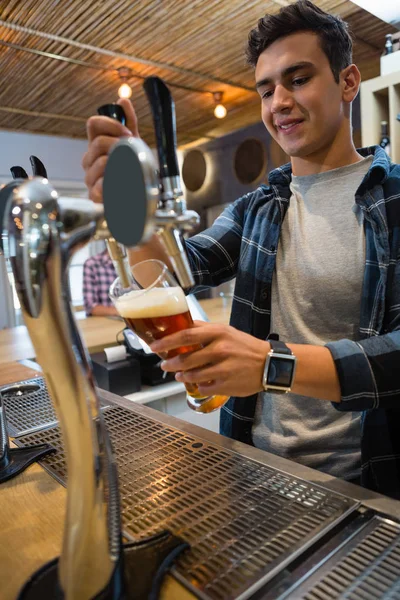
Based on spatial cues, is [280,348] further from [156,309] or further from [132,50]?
[132,50]

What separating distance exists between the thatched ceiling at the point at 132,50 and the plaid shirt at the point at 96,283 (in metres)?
1.62

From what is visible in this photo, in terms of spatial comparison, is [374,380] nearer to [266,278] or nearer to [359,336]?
[359,336]

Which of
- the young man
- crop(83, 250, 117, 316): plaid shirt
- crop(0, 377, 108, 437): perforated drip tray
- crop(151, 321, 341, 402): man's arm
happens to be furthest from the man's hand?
crop(83, 250, 117, 316): plaid shirt

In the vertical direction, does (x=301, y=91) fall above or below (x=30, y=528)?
above

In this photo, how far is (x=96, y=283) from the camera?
4.14m

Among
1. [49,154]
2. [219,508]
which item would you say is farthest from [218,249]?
[49,154]

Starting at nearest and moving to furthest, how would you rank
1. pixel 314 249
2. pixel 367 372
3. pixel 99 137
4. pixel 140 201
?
pixel 140 201, pixel 99 137, pixel 367 372, pixel 314 249

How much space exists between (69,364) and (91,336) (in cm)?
205

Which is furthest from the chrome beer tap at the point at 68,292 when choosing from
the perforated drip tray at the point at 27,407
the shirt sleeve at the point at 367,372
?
the perforated drip tray at the point at 27,407

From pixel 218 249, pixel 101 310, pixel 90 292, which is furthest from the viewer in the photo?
pixel 90 292

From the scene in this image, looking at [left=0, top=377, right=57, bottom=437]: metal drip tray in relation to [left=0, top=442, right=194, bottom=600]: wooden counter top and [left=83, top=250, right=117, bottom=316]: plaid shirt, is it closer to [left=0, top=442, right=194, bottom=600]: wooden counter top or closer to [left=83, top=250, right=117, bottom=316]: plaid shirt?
[left=0, top=442, right=194, bottom=600]: wooden counter top

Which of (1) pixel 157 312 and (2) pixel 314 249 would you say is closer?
(1) pixel 157 312

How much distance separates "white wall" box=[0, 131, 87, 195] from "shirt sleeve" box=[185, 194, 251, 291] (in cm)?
416

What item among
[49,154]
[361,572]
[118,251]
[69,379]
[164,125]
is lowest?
[361,572]
